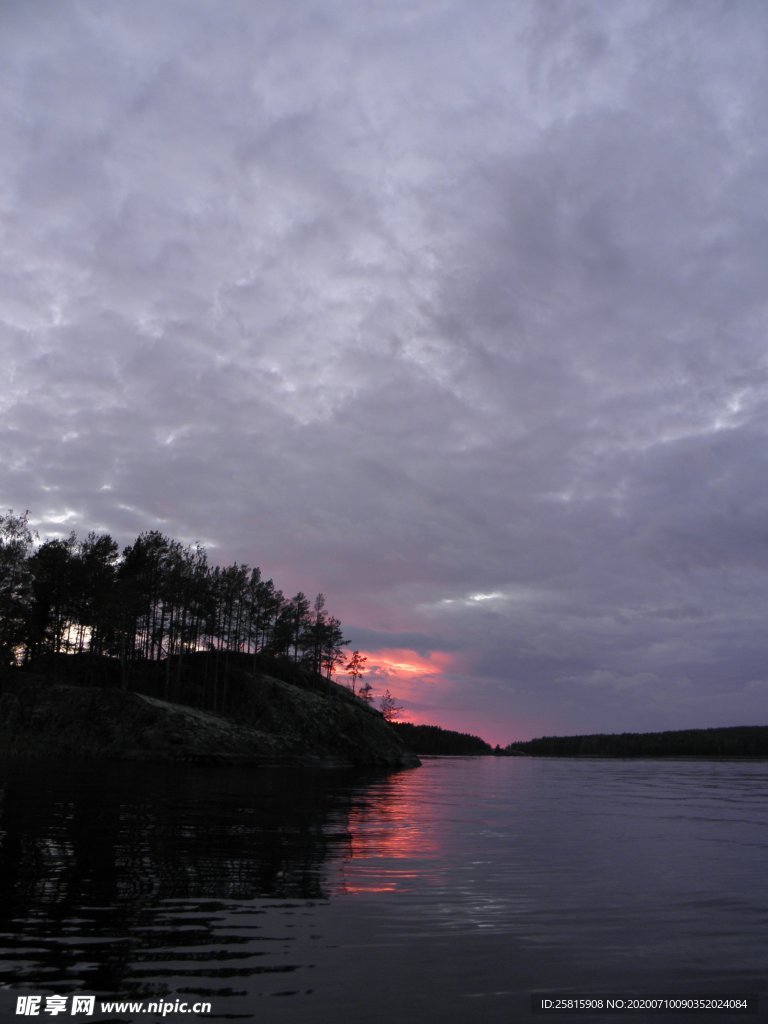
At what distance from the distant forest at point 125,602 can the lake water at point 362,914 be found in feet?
190

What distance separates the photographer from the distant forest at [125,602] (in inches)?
3135

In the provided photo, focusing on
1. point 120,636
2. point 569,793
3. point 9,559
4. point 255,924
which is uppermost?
point 9,559

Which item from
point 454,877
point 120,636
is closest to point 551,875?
point 454,877

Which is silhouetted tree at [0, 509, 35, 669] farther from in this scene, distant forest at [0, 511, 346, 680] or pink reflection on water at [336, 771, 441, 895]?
pink reflection on water at [336, 771, 441, 895]

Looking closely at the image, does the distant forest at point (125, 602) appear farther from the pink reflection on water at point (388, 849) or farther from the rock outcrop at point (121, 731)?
the pink reflection on water at point (388, 849)

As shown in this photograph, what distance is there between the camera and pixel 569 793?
175 feet

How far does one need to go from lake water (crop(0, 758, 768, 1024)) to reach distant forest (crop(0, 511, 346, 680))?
57807 millimetres

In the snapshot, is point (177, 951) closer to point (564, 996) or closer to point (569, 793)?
point (564, 996)

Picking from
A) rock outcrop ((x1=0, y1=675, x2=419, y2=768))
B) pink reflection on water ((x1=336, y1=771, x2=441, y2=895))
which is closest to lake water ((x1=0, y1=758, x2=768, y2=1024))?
pink reflection on water ((x1=336, y1=771, x2=441, y2=895))

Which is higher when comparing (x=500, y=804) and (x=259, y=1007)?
(x=259, y=1007)

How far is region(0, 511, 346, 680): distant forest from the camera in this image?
79.6 m

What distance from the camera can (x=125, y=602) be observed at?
82625 mm

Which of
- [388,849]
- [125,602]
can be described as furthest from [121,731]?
[388,849]

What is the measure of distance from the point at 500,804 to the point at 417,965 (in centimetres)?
3491
